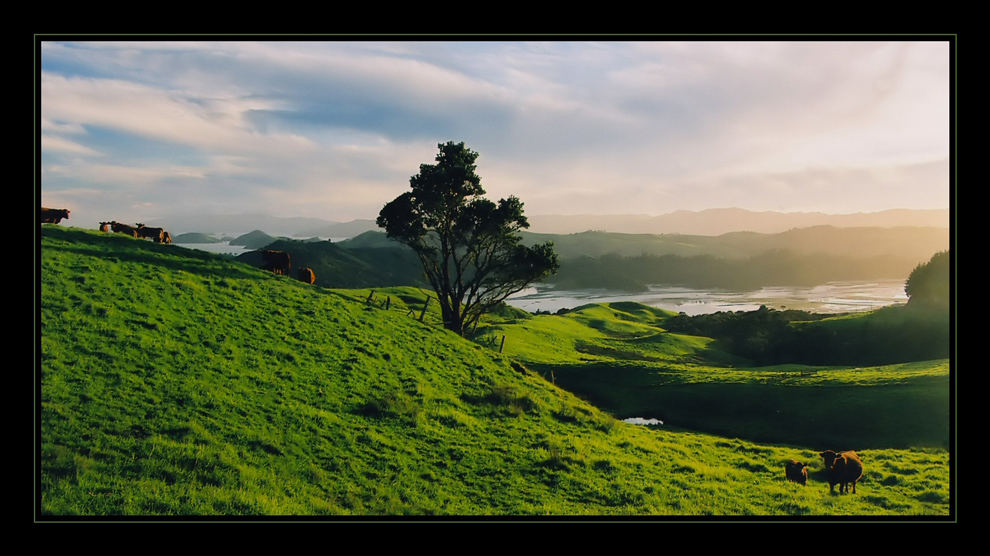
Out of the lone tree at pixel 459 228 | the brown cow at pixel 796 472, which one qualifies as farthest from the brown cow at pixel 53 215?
the brown cow at pixel 796 472

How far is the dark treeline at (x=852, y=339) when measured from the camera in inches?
2518

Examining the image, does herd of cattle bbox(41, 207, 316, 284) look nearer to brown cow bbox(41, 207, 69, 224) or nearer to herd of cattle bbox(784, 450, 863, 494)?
brown cow bbox(41, 207, 69, 224)

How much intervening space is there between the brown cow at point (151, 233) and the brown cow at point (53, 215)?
4750mm

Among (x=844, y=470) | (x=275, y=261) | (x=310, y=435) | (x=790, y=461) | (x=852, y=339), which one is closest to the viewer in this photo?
(x=844, y=470)

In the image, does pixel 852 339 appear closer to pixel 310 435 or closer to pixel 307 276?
pixel 307 276

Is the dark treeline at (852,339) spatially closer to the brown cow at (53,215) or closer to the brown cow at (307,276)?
the brown cow at (307,276)

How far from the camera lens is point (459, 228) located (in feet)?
164

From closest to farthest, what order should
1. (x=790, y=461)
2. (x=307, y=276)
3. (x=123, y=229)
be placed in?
(x=790, y=461), (x=123, y=229), (x=307, y=276)

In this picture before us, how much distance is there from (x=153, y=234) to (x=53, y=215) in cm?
631

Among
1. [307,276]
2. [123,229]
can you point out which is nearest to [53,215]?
[123,229]
